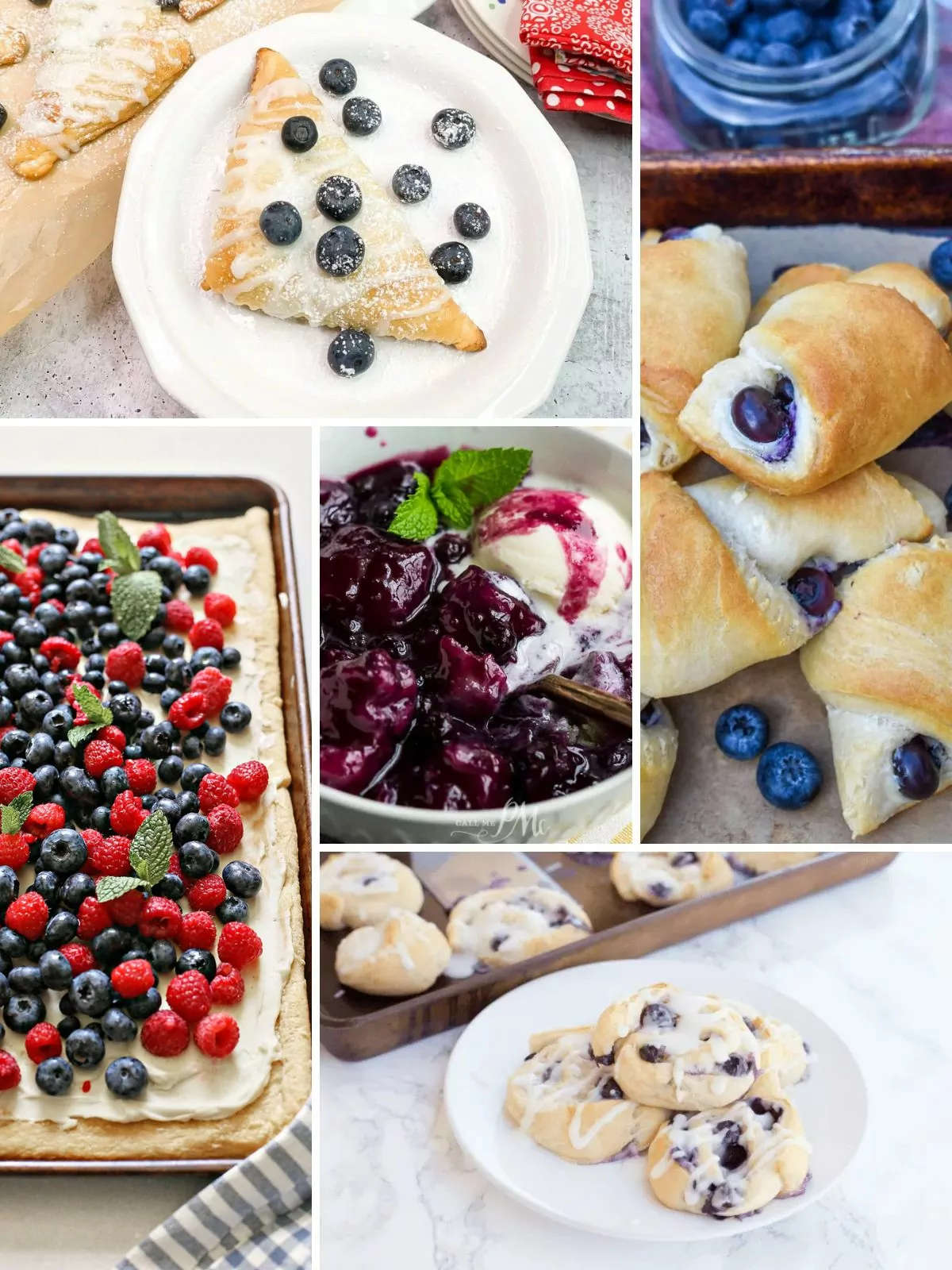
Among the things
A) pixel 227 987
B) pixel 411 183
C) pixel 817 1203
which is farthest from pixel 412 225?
pixel 817 1203

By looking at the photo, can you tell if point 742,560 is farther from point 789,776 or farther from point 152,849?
point 152,849

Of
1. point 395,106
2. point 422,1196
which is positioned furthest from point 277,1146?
point 395,106

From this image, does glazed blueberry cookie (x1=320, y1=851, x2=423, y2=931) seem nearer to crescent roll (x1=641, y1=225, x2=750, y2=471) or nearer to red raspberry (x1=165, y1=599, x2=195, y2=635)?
red raspberry (x1=165, y1=599, x2=195, y2=635)

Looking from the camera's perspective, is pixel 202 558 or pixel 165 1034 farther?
pixel 202 558

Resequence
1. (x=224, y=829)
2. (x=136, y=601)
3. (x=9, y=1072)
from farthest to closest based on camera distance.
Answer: (x=136, y=601) < (x=224, y=829) < (x=9, y=1072)

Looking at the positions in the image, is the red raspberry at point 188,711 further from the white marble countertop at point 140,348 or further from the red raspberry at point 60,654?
the white marble countertop at point 140,348

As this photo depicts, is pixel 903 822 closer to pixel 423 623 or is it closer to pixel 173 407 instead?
pixel 423 623
